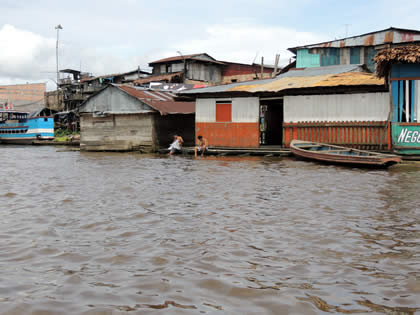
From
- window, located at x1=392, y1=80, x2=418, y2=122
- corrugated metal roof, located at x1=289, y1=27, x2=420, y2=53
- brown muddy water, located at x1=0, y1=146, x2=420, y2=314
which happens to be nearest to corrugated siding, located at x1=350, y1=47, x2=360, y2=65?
corrugated metal roof, located at x1=289, y1=27, x2=420, y2=53

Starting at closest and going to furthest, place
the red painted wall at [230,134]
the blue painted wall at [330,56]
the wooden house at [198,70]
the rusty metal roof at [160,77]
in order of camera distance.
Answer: the red painted wall at [230,134] < the blue painted wall at [330,56] < the rusty metal roof at [160,77] < the wooden house at [198,70]

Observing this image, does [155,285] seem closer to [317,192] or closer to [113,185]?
[317,192]

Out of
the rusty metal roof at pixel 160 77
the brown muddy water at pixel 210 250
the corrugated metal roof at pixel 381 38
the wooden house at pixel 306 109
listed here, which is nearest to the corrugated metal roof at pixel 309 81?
the wooden house at pixel 306 109

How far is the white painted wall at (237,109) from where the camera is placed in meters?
20.3

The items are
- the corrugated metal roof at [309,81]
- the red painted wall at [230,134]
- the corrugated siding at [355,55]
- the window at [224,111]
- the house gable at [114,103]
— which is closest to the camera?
the corrugated metal roof at [309,81]

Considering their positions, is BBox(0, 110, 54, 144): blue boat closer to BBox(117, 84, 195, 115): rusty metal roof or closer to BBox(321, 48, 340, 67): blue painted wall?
BBox(117, 84, 195, 115): rusty metal roof

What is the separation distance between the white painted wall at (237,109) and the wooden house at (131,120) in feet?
9.17

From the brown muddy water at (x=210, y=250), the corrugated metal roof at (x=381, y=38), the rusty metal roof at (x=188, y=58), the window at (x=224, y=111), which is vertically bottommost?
the brown muddy water at (x=210, y=250)

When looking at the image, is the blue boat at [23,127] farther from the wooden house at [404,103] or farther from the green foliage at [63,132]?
the wooden house at [404,103]

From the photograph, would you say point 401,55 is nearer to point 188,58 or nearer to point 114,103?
point 114,103

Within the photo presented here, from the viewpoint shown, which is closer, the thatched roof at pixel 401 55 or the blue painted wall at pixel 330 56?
the thatched roof at pixel 401 55

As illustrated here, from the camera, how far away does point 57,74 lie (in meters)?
51.4

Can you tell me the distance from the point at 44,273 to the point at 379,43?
2645 centimetres

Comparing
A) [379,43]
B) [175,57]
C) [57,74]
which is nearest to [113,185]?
[379,43]
